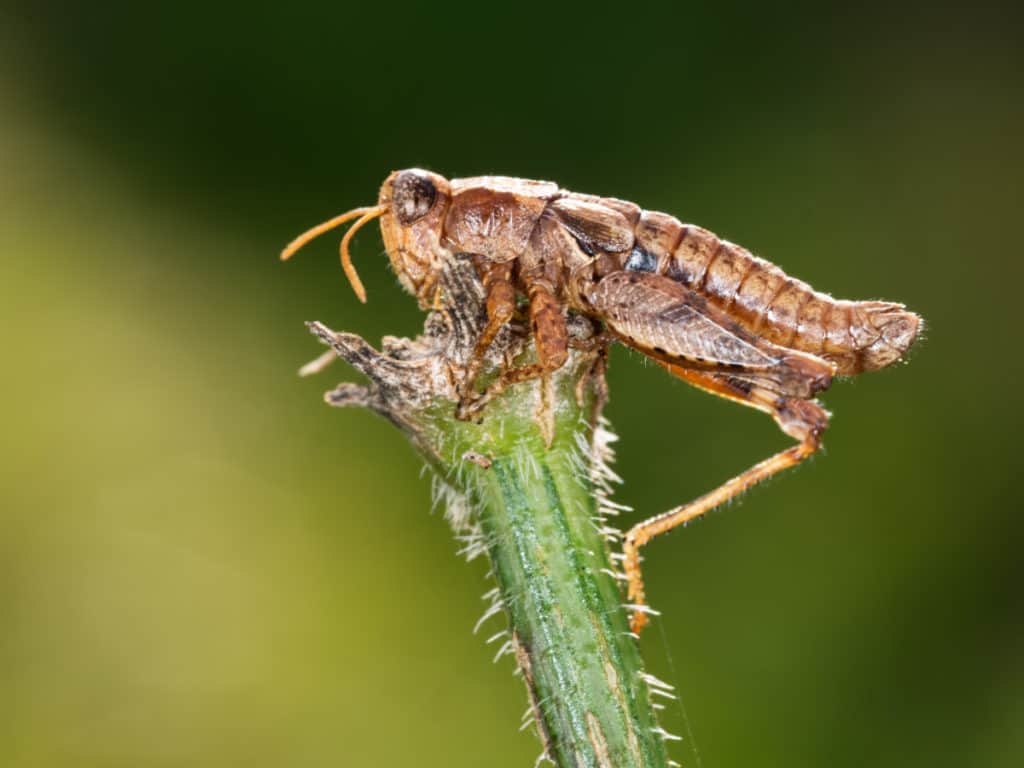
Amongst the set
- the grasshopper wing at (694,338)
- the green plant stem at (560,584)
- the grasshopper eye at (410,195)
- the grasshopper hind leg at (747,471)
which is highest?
the grasshopper eye at (410,195)

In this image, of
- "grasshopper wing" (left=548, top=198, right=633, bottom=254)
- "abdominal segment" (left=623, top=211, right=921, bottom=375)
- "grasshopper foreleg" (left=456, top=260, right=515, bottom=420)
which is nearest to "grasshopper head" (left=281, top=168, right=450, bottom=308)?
"grasshopper foreleg" (left=456, top=260, right=515, bottom=420)

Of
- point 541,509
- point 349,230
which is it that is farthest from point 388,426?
point 541,509

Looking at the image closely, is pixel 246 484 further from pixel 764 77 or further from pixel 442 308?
pixel 764 77

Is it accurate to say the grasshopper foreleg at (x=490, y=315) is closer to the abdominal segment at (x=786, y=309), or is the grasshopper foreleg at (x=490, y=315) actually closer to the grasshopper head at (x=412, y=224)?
the grasshopper head at (x=412, y=224)

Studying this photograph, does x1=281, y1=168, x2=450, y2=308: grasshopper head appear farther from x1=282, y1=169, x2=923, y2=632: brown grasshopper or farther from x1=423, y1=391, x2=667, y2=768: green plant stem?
x1=423, y1=391, x2=667, y2=768: green plant stem

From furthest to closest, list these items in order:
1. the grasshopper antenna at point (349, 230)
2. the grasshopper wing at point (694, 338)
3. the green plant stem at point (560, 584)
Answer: the grasshopper antenna at point (349, 230) → the grasshopper wing at point (694, 338) → the green plant stem at point (560, 584)

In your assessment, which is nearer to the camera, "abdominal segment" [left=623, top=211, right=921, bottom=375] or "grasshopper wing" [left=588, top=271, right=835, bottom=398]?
"grasshopper wing" [left=588, top=271, right=835, bottom=398]

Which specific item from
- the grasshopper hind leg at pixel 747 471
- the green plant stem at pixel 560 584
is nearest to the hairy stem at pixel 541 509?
the green plant stem at pixel 560 584

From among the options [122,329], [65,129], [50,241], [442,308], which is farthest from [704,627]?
[65,129]

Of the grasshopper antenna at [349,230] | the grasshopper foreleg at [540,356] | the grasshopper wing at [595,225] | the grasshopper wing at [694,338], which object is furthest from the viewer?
the grasshopper wing at [595,225]

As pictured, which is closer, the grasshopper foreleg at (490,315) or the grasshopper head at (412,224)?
the grasshopper foreleg at (490,315)
